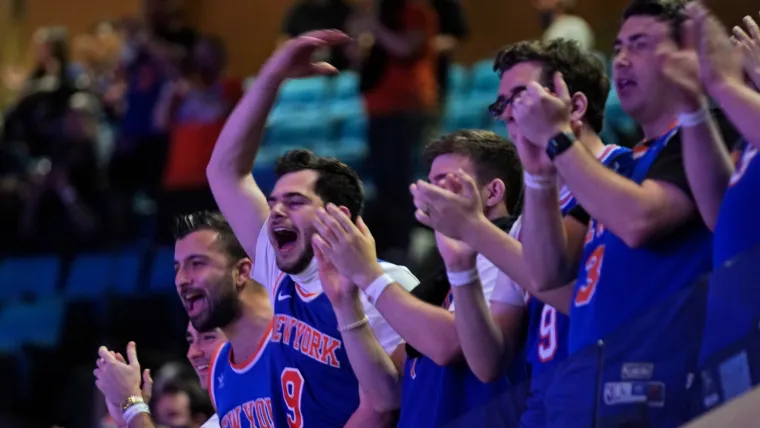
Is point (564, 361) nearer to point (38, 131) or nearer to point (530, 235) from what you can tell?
point (530, 235)

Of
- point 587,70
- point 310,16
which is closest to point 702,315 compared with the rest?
point 587,70

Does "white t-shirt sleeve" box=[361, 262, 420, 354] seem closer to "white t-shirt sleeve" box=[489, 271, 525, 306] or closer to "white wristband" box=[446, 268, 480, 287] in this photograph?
"white t-shirt sleeve" box=[489, 271, 525, 306]

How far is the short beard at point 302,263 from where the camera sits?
12.9 ft

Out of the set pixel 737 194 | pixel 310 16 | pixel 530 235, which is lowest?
pixel 310 16

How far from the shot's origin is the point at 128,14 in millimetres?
12000

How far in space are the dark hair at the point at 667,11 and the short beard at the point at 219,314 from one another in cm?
175

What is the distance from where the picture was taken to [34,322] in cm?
812

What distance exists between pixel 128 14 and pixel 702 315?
10.1 meters

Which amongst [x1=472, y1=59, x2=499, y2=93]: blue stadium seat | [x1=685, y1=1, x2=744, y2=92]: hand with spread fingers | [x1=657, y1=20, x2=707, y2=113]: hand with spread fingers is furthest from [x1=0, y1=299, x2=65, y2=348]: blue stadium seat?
[x1=685, y1=1, x2=744, y2=92]: hand with spread fingers

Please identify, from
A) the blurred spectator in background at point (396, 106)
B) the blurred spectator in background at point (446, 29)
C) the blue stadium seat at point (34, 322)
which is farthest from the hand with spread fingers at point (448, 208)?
the blue stadium seat at point (34, 322)

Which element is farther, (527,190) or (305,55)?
(305,55)

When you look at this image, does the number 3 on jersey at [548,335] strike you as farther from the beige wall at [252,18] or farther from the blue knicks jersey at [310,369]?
the beige wall at [252,18]

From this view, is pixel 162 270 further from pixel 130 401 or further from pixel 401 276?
pixel 401 276

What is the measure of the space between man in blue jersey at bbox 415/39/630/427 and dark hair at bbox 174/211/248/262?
1290 mm
